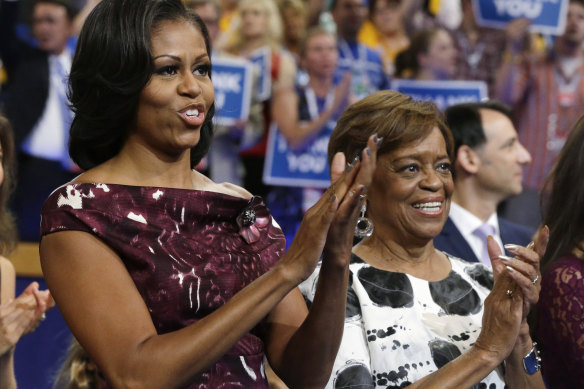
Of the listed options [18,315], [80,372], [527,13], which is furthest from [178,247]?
[527,13]

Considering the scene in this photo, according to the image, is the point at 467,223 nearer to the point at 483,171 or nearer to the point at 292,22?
the point at 483,171

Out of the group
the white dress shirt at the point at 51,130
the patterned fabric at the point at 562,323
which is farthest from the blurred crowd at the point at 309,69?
the patterned fabric at the point at 562,323

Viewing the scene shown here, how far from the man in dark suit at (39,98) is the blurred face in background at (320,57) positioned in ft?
4.59

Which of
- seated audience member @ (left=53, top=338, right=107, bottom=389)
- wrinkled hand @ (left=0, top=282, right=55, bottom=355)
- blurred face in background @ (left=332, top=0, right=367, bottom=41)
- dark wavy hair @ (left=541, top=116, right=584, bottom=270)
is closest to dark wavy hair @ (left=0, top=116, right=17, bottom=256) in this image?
wrinkled hand @ (left=0, top=282, right=55, bottom=355)

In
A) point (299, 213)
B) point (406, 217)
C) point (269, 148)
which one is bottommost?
point (299, 213)

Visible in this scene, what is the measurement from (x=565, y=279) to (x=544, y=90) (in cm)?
360

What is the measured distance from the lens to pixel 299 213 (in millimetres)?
5309

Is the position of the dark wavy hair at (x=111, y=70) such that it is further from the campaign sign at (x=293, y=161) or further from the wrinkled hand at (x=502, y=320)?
the campaign sign at (x=293, y=161)

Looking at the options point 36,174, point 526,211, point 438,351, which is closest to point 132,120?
point 438,351

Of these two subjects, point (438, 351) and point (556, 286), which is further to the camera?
point (556, 286)

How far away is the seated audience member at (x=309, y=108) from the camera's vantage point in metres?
5.33

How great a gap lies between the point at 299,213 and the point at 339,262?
145 inches

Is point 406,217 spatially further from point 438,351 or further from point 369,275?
point 438,351

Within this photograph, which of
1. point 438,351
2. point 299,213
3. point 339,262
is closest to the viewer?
point 339,262
